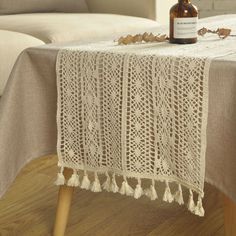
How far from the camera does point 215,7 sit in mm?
2912

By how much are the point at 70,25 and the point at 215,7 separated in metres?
1.27

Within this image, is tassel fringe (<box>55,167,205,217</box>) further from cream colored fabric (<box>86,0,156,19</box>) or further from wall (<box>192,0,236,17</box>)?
wall (<box>192,0,236,17</box>)

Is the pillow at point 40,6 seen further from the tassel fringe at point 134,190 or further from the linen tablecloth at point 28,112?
the tassel fringe at point 134,190

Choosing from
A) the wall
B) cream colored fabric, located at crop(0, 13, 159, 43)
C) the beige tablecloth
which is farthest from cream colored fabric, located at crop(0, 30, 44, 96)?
the wall

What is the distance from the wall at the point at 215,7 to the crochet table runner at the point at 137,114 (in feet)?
6.27

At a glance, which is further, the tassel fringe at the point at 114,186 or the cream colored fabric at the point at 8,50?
the cream colored fabric at the point at 8,50

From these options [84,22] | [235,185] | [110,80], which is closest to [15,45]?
[84,22]

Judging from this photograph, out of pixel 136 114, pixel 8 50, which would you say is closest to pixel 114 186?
pixel 136 114

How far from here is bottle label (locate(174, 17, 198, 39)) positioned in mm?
1078

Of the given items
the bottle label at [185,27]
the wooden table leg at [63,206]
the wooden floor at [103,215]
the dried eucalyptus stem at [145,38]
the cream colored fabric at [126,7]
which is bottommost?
the wooden floor at [103,215]

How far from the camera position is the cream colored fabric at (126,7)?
228 centimetres

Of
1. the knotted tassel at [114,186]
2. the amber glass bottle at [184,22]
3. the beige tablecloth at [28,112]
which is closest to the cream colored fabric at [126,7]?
the amber glass bottle at [184,22]

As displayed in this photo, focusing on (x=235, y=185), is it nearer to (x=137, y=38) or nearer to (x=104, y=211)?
(x=137, y=38)

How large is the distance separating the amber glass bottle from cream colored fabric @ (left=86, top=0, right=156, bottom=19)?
3.82 ft
